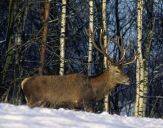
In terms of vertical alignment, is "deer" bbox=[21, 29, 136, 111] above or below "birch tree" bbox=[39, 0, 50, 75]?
below

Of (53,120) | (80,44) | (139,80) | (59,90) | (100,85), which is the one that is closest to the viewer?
(53,120)

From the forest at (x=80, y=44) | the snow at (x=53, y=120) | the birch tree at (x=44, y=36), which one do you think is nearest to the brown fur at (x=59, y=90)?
the forest at (x=80, y=44)

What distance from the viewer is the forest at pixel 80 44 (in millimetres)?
20562

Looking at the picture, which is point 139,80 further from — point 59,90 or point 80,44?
point 80,44

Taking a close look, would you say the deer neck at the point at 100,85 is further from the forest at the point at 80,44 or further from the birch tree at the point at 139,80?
the birch tree at the point at 139,80

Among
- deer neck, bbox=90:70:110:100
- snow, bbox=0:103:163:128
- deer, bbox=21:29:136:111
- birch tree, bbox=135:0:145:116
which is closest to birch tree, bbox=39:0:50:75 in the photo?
birch tree, bbox=135:0:145:116

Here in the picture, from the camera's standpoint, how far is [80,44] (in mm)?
29938

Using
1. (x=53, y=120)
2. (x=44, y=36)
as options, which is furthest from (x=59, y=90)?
(x=44, y=36)

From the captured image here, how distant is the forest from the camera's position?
20562 mm

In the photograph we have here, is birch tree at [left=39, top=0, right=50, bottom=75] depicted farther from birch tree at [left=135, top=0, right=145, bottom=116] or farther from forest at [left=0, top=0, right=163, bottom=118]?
birch tree at [left=135, top=0, right=145, bottom=116]

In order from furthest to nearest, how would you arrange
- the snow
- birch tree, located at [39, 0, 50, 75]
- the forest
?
1. birch tree, located at [39, 0, 50, 75]
2. the forest
3. the snow

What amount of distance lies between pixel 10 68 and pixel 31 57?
175 inches

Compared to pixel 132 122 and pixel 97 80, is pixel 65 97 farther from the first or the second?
pixel 132 122

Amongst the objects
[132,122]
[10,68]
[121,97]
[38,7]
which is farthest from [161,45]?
[132,122]
